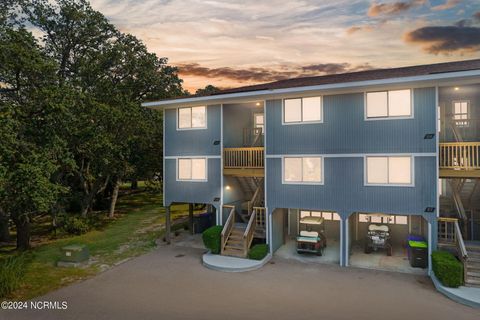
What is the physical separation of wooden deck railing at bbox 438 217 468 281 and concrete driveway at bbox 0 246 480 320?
1.59 m

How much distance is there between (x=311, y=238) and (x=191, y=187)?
23.3ft

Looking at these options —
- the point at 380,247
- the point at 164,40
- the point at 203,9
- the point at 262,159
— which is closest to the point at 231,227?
the point at 262,159

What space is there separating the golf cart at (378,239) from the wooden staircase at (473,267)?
3193 millimetres

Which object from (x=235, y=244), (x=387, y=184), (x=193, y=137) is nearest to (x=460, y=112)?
(x=387, y=184)

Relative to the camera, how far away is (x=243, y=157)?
659 inches

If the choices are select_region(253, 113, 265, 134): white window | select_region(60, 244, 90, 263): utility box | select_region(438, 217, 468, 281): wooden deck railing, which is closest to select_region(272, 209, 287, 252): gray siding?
select_region(253, 113, 265, 134): white window

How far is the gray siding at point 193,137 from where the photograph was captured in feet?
56.2

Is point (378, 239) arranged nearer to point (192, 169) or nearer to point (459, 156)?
point (459, 156)

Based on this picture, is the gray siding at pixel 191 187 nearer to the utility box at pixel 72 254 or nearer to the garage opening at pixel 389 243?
the utility box at pixel 72 254

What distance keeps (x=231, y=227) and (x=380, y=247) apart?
24.4 ft

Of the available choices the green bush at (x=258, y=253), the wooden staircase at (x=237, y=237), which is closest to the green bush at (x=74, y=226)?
the wooden staircase at (x=237, y=237)

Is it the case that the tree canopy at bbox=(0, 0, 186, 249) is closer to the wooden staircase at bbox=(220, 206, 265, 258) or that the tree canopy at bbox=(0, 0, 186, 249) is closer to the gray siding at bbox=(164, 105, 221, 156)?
the gray siding at bbox=(164, 105, 221, 156)

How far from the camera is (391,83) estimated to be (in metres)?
12.9

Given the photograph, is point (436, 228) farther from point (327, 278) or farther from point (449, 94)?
point (449, 94)
